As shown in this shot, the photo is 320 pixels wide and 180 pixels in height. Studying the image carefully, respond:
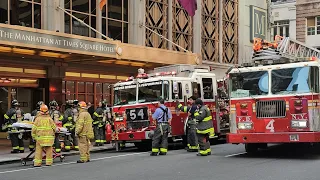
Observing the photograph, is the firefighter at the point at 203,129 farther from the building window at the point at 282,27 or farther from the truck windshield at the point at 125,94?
the building window at the point at 282,27

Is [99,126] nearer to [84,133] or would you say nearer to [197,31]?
[84,133]

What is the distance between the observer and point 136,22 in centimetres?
2417

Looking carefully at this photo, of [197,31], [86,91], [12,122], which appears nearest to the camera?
[12,122]

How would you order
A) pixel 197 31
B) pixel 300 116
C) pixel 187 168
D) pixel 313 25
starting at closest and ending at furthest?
1. pixel 187 168
2. pixel 300 116
3. pixel 197 31
4. pixel 313 25

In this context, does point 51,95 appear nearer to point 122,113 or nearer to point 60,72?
point 60,72

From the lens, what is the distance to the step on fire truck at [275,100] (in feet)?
39.4

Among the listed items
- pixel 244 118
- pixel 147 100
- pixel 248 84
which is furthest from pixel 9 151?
pixel 248 84

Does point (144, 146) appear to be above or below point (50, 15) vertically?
below

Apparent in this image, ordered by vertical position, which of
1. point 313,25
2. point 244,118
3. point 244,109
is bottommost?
point 244,118

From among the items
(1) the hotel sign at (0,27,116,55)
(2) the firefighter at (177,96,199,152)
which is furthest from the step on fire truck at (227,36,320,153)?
(1) the hotel sign at (0,27,116,55)

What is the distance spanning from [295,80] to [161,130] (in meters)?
4.19

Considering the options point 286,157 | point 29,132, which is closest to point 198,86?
point 286,157

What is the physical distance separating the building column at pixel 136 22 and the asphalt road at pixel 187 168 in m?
10.6

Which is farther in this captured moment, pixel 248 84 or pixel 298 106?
pixel 248 84
